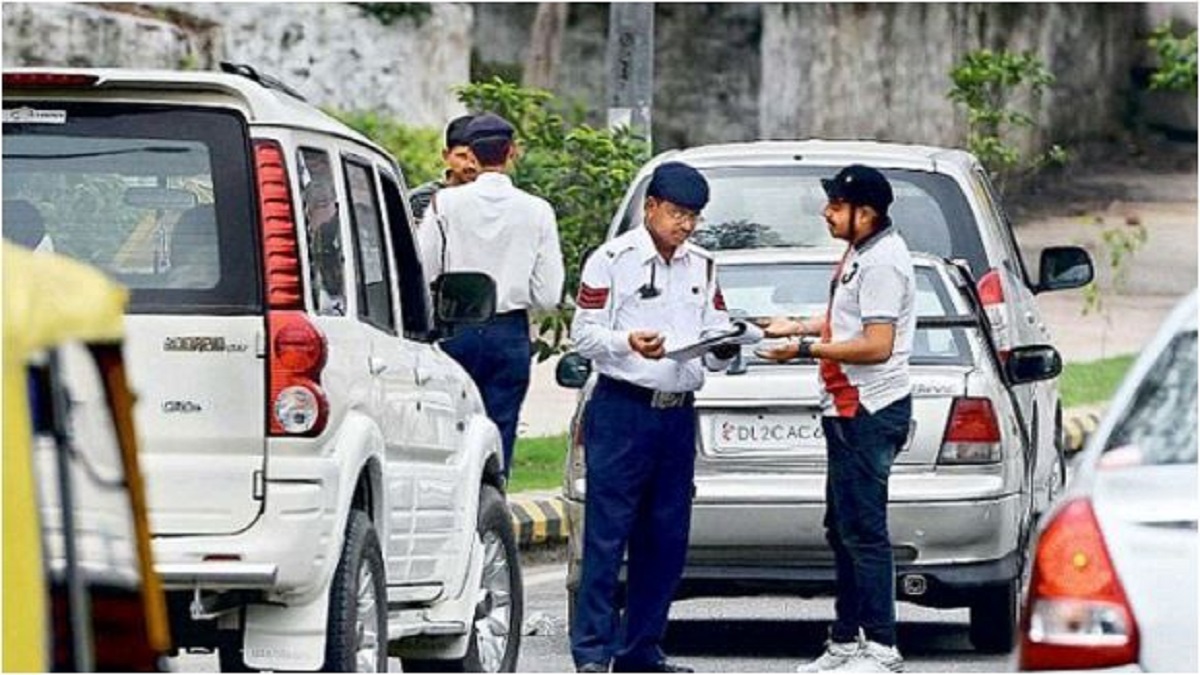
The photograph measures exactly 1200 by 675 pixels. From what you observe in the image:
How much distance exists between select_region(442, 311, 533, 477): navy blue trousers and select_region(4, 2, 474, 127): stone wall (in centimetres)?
1122

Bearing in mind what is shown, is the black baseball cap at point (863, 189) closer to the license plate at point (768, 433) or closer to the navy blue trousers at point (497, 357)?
the license plate at point (768, 433)

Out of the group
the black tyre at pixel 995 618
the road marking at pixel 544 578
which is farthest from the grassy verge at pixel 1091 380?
the black tyre at pixel 995 618

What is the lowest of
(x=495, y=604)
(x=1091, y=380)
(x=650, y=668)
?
(x=1091, y=380)

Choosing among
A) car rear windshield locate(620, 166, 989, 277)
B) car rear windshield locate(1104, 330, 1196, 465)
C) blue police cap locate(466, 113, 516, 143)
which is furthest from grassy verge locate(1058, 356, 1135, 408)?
car rear windshield locate(1104, 330, 1196, 465)

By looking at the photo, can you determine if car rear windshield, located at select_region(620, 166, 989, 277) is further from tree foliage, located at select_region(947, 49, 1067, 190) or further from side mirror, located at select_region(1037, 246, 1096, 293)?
tree foliage, located at select_region(947, 49, 1067, 190)

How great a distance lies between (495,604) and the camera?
34.5 ft

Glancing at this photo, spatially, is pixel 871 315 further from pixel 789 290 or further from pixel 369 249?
→ pixel 369 249

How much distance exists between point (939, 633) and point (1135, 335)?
44.6ft

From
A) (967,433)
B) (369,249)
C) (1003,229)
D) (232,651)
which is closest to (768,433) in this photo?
(967,433)

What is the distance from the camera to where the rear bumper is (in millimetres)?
8008

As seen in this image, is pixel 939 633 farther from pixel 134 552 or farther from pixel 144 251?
pixel 134 552

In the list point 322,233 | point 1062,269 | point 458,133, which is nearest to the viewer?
point 322,233

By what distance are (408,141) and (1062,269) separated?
1132 centimetres

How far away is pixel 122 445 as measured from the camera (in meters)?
5.10
